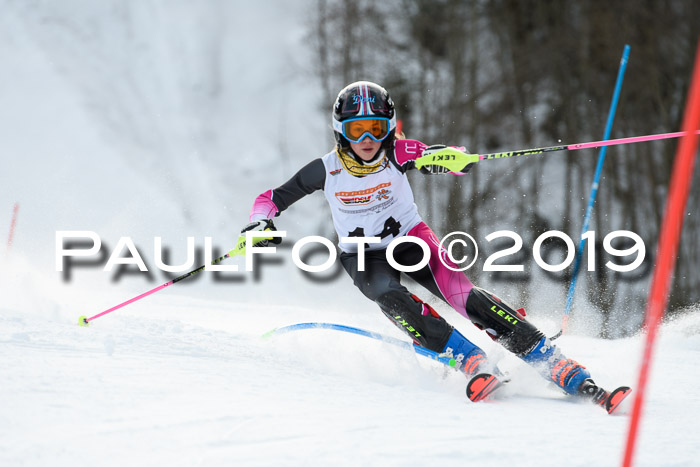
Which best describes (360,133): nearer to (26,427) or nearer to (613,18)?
(26,427)

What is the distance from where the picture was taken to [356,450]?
1861mm

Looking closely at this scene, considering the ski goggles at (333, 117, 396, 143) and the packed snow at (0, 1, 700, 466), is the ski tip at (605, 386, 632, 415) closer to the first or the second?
the packed snow at (0, 1, 700, 466)

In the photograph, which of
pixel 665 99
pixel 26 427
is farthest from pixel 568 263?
pixel 26 427

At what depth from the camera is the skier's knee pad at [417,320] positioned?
3.15 metres

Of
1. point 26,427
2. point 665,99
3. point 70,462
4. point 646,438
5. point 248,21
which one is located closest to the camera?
point 70,462

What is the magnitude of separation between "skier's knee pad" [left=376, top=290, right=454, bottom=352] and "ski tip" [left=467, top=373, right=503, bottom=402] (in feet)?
1.37

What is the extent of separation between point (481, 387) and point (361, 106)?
1.59 meters

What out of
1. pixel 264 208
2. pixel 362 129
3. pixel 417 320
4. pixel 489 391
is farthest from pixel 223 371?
pixel 362 129

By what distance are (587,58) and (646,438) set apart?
493 inches

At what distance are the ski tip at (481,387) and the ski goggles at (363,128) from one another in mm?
1415

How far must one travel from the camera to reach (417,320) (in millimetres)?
3201

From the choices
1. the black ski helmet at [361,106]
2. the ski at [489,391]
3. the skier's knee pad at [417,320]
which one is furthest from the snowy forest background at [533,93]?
the ski at [489,391]

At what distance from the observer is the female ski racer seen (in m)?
3.15

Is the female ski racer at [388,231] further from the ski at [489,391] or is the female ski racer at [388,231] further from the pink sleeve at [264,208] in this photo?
the ski at [489,391]
